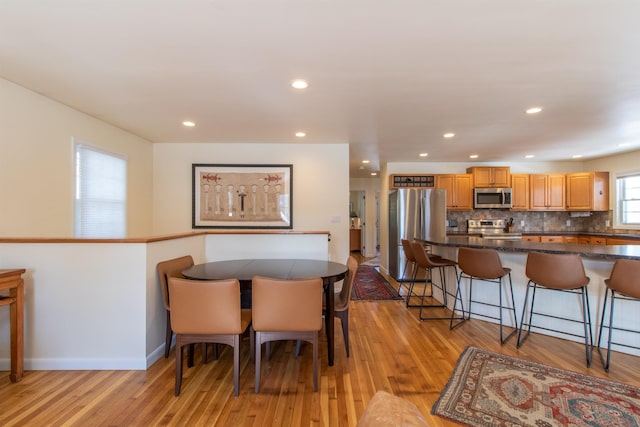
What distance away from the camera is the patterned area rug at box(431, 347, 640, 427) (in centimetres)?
177

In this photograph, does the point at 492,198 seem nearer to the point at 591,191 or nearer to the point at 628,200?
the point at 591,191

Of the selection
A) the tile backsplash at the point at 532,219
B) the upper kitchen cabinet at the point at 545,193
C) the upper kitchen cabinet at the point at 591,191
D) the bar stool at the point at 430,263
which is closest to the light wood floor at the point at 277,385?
the bar stool at the point at 430,263

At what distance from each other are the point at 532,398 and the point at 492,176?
15.2ft

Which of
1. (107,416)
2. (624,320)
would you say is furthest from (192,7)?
(624,320)

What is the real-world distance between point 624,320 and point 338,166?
3.53 meters

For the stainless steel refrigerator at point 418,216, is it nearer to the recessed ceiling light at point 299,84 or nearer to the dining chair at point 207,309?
the recessed ceiling light at point 299,84

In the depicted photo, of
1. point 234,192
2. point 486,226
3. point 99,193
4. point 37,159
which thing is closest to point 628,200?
point 486,226

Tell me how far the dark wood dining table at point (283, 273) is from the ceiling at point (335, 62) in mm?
1577

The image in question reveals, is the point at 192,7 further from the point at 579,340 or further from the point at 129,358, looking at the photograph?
the point at 579,340

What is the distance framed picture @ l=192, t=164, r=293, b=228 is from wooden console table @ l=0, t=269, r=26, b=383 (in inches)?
95.7

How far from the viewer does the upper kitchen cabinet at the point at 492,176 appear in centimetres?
566

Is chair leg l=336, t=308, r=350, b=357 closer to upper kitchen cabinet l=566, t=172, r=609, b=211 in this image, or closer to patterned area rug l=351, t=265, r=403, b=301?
patterned area rug l=351, t=265, r=403, b=301

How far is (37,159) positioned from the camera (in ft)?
8.82

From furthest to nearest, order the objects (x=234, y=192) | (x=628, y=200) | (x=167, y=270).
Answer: (x=628, y=200) → (x=234, y=192) → (x=167, y=270)
